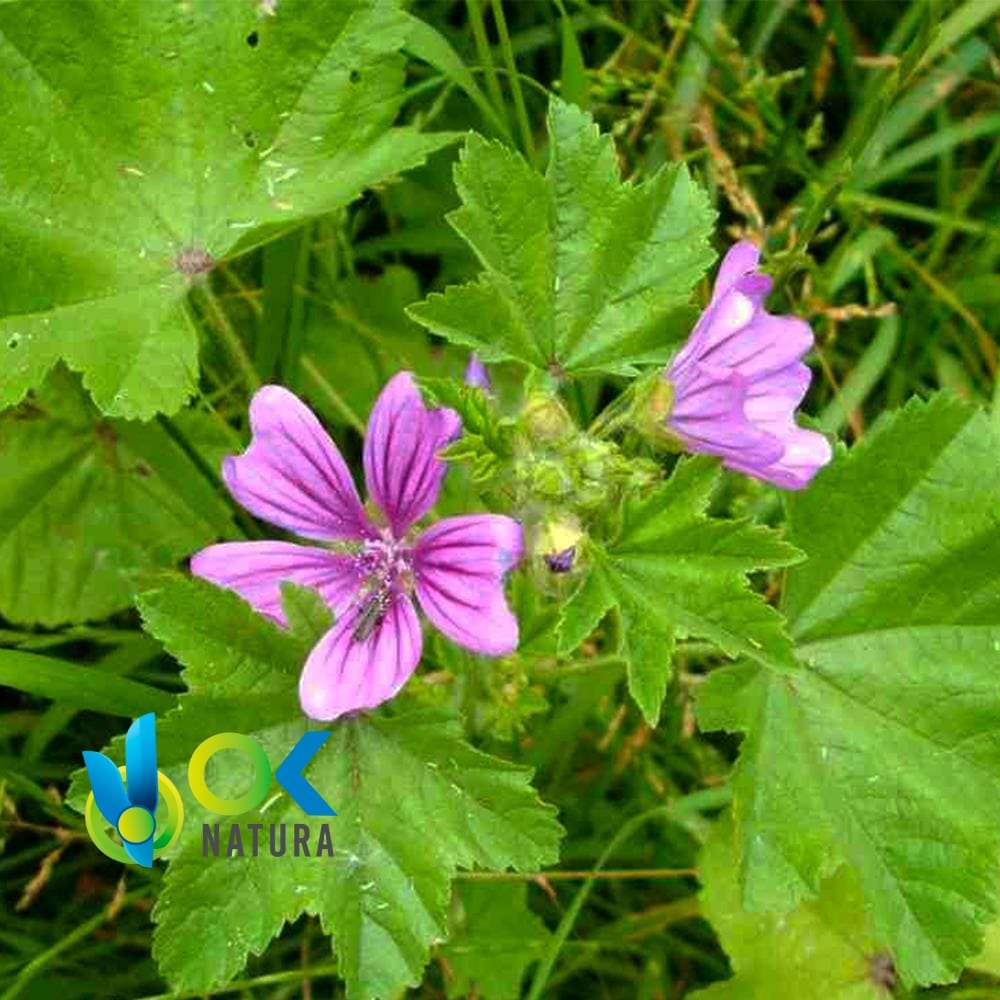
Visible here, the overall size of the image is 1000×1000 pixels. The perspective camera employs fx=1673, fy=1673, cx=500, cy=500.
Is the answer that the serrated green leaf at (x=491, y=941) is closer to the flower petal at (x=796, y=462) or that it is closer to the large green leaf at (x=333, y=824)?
the large green leaf at (x=333, y=824)

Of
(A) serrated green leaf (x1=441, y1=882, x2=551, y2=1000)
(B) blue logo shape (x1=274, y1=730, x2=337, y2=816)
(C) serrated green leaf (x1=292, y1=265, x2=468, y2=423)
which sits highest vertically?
(B) blue logo shape (x1=274, y1=730, x2=337, y2=816)

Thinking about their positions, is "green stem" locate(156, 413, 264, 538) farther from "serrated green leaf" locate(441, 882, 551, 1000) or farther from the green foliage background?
"serrated green leaf" locate(441, 882, 551, 1000)

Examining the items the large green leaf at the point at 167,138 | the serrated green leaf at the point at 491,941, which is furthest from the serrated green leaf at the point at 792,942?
the large green leaf at the point at 167,138

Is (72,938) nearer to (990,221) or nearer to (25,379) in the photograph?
(25,379)

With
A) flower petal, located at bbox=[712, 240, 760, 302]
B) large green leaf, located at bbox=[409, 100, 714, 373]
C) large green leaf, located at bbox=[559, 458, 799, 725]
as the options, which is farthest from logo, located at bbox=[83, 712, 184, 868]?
flower petal, located at bbox=[712, 240, 760, 302]

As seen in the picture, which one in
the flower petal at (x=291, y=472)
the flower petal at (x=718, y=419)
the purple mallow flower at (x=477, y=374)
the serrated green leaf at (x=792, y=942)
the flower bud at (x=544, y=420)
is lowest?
the serrated green leaf at (x=792, y=942)

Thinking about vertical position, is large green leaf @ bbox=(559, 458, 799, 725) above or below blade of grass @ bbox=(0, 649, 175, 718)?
above

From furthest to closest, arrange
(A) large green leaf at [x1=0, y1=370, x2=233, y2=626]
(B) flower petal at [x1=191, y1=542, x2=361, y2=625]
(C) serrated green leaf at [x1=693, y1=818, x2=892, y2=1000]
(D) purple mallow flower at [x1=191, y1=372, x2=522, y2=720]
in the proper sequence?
(A) large green leaf at [x1=0, y1=370, x2=233, y2=626] < (C) serrated green leaf at [x1=693, y1=818, x2=892, y2=1000] < (B) flower petal at [x1=191, y1=542, x2=361, y2=625] < (D) purple mallow flower at [x1=191, y1=372, x2=522, y2=720]
